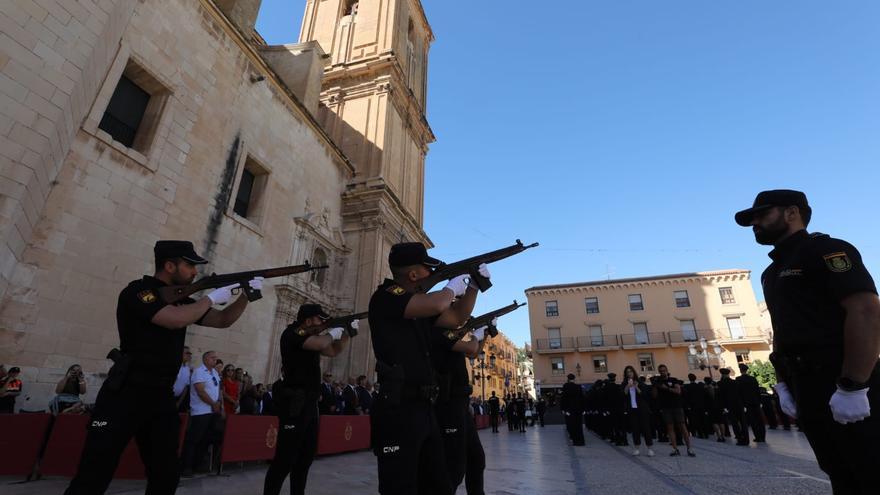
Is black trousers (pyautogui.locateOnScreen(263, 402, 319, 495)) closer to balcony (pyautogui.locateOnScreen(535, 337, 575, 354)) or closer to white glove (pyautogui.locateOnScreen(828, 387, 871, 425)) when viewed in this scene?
white glove (pyautogui.locateOnScreen(828, 387, 871, 425))

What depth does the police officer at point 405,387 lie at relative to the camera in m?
2.29

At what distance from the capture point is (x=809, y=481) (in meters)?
4.65

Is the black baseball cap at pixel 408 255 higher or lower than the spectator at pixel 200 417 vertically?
higher

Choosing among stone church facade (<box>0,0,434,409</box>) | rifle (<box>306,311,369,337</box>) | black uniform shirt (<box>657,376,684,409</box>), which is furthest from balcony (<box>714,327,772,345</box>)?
rifle (<box>306,311,369,337</box>)

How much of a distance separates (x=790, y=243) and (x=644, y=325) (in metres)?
38.1

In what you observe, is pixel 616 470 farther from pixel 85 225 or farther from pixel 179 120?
pixel 179 120

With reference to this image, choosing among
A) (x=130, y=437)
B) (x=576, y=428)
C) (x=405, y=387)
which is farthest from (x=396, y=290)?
(x=576, y=428)

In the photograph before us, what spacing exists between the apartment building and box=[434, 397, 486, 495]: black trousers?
34997 mm

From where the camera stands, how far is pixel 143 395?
8.70 ft

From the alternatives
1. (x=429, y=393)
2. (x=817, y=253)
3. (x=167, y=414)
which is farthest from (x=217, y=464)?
(x=817, y=253)

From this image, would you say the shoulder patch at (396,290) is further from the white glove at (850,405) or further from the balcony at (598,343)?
the balcony at (598,343)

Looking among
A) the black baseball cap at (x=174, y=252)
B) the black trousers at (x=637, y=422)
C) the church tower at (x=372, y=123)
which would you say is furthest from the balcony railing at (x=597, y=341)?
the black baseball cap at (x=174, y=252)

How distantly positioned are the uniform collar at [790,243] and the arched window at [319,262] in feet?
47.0

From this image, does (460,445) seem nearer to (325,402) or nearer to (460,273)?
(460,273)
